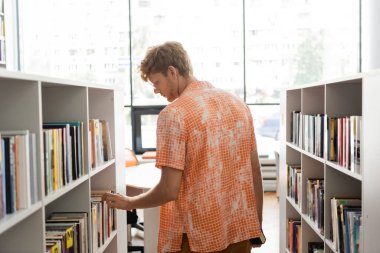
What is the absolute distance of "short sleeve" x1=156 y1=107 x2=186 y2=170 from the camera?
1647 mm

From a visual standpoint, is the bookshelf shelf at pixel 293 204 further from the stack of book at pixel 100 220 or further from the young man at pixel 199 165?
the young man at pixel 199 165

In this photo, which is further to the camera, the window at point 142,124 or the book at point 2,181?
the window at point 142,124

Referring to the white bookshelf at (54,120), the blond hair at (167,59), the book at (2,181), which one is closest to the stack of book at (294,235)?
the white bookshelf at (54,120)

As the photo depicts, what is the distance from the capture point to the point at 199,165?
1718 millimetres

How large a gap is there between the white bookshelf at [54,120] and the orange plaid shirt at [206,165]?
446 millimetres

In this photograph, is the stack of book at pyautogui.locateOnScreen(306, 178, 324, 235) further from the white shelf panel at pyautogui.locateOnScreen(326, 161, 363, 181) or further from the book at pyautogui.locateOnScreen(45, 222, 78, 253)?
the book at pyautogui.locateOnScreen(45, 222, 78, 253)

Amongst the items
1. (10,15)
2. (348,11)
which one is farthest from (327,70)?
(10,15)

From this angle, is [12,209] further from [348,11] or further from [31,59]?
[348,11]

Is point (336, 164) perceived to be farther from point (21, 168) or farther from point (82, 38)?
point (82, 38)

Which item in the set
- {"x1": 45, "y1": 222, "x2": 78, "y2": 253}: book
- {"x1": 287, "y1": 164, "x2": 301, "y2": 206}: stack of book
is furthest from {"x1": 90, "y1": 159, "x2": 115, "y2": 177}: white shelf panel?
{"x1": 287, "y1": 164, "x2": 301, "y2": 206}: stack of book

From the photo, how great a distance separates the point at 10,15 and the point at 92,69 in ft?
4.57

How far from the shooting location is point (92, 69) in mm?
6703

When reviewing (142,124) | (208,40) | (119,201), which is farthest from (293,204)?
(208,40)

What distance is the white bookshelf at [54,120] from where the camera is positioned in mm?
1538
